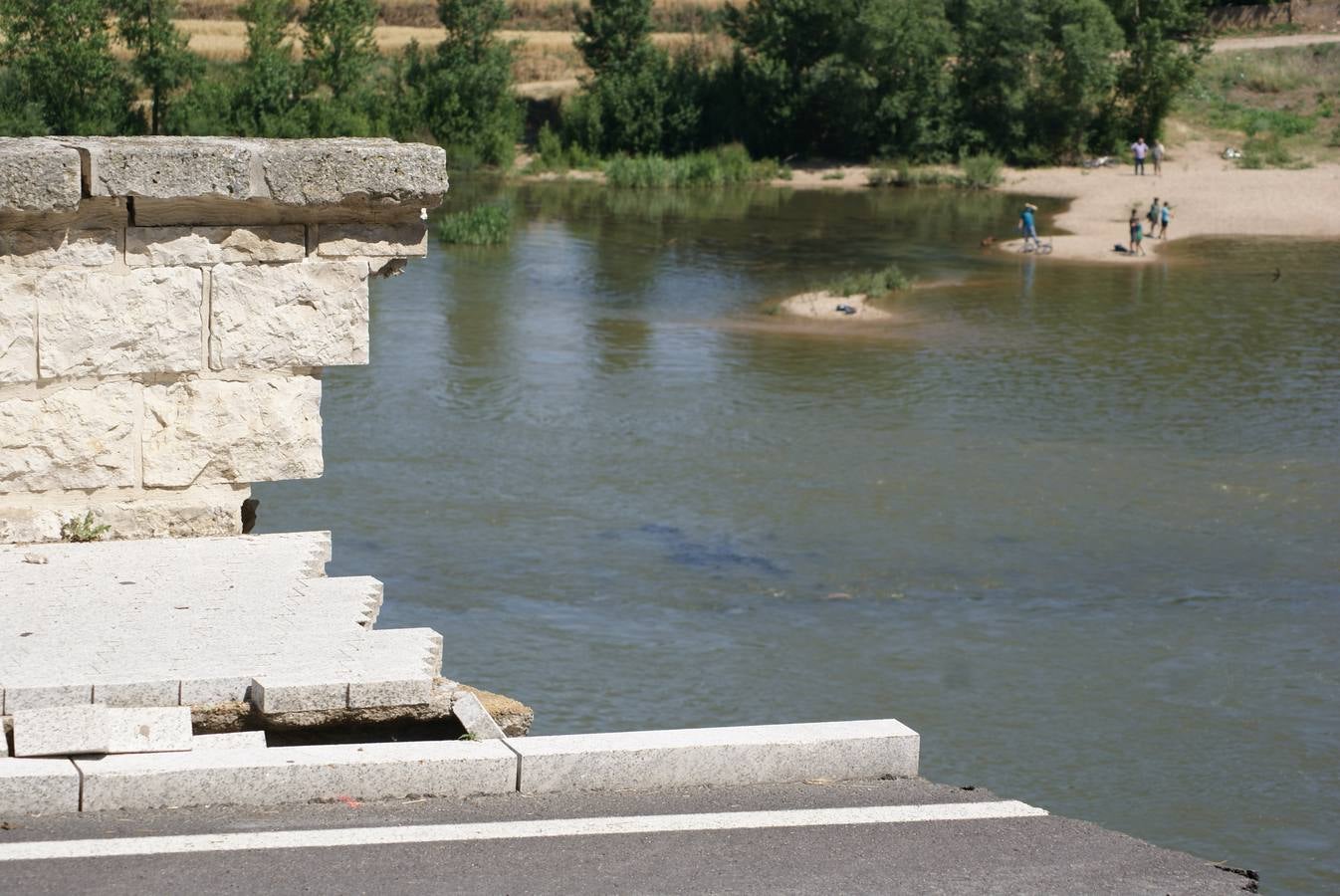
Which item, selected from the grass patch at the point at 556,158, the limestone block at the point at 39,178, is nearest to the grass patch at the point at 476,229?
the grass patch at the point at 556,158

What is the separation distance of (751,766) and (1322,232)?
45.0m

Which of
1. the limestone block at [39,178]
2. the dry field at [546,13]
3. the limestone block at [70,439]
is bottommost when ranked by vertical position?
the limestone block at [70,439]

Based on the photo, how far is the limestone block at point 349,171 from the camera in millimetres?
6363

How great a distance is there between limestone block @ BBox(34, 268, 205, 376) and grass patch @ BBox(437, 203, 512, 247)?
34.3m

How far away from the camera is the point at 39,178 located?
6023mm

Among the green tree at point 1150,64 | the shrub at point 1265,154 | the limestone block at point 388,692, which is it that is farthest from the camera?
the green tree at point 1150,64

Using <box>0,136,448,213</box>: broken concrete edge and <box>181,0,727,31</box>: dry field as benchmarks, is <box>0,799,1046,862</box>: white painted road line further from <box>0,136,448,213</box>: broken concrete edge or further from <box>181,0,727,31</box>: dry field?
<box>181,0,727,31</box>: dry field

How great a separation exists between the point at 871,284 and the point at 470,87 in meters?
37.2

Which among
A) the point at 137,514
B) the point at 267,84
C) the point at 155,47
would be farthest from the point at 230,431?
the point at 155,47

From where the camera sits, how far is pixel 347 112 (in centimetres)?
6381

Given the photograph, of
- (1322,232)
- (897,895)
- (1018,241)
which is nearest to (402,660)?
(897,895)

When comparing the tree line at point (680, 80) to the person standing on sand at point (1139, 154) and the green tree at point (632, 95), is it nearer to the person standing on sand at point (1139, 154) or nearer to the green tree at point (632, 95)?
the green tree at point (632, 95)

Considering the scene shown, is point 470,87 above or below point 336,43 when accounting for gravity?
below

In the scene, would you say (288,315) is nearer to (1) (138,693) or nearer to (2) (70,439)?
(2) (70,439)
